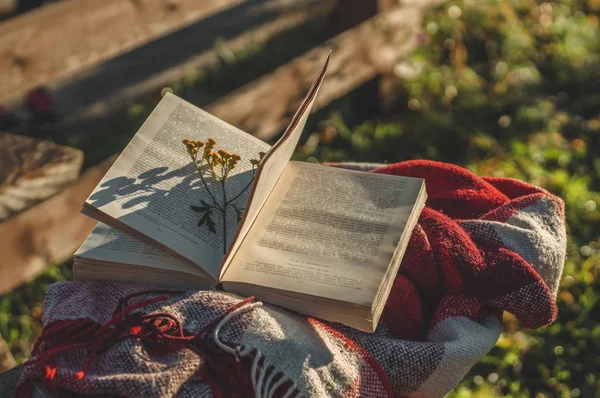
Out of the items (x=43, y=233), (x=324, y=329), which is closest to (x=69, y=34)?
(x=43, y=233)

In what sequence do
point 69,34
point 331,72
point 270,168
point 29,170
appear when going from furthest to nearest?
point 331,72, point 69,34, point 29,170, point 270,168

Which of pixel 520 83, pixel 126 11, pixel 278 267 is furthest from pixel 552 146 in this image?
pixel 278 267

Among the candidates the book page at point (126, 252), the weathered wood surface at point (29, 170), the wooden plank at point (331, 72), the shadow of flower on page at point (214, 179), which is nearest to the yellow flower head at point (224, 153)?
the shadow of flower on page at point (214, 179)

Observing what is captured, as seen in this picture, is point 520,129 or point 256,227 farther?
point 520,129

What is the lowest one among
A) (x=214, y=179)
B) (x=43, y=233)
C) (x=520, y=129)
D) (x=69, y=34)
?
(x=520, y=129)

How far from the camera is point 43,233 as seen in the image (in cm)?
257

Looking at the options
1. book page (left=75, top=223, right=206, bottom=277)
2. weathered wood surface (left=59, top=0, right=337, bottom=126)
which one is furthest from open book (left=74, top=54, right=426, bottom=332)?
weathered wood surface (left=59, top=0, right=337, bottom=126)

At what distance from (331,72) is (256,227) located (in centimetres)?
222

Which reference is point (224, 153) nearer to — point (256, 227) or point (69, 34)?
point (256, 227)

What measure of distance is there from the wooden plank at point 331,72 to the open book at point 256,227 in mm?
1638

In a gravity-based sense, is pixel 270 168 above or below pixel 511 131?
above

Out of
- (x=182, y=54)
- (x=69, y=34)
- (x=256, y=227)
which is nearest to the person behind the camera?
(x=256, y=227)

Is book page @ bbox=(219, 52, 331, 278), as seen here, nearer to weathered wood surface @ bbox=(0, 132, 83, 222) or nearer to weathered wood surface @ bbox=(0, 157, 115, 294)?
weathered wood surface @ bbox=(0, 132, 83, 222)

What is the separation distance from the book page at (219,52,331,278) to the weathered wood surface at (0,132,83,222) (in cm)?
110
